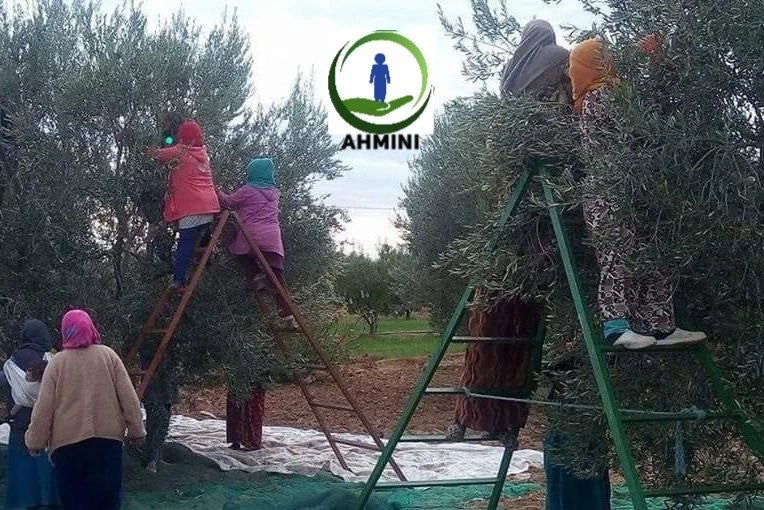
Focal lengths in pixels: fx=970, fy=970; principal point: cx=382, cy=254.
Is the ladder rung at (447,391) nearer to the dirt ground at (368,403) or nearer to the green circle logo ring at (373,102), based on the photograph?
the dirt ground at (368,403)

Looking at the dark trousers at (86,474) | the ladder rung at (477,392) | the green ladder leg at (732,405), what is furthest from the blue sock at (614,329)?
the dark trousers at (86,474)

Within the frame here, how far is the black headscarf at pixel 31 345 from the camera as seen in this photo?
722 centimetres

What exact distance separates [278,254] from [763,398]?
5.29 metres

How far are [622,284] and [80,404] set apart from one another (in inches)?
149

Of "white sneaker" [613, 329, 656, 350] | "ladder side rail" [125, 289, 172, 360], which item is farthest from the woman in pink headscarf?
"white sneaker" [613, 329, 656, 350]

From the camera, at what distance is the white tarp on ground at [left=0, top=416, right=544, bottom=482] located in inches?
386

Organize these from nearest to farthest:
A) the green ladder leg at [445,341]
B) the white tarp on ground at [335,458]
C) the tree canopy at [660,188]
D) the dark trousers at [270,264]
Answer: the tree canopy at [660,188], the green ladder leg at [445,341], the dark trousers at [270,264], the white tarp on ground at [335,458]

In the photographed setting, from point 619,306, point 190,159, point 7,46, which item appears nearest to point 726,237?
point 619,306

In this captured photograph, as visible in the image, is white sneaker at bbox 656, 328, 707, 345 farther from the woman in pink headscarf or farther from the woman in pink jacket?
the woman in pink jacket

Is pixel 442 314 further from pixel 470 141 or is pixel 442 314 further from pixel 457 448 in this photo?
pixel 470 141

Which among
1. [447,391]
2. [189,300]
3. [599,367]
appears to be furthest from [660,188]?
[189,300]

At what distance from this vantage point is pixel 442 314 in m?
15.3

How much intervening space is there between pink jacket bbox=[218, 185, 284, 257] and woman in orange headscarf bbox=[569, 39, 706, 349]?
4582mm

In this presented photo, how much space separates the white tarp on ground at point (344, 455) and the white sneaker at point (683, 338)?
18.3 ft
